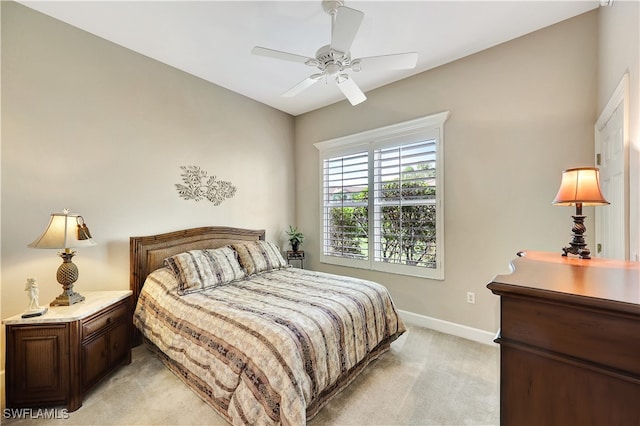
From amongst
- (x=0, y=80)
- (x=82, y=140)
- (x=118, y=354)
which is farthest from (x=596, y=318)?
(x=0, y=80)

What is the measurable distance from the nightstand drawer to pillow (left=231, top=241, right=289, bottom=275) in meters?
1.17

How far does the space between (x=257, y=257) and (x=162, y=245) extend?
1.03 m

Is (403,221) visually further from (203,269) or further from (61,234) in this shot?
(61,234)

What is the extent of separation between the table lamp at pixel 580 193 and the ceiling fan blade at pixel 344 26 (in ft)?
5.19

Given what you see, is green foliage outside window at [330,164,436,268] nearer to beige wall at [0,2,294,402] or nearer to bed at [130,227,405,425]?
bed at [130,227,405,425]

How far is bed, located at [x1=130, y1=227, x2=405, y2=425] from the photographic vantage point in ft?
5.21

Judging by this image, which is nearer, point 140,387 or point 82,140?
point 140,387

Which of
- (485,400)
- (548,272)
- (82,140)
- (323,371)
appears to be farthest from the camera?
(82,140)

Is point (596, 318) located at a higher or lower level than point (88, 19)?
lower

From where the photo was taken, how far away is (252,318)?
1.88 metres

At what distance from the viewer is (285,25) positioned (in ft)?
7.89

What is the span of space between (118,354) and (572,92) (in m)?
4.55

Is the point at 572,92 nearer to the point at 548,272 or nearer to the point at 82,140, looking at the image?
the point at 548,272

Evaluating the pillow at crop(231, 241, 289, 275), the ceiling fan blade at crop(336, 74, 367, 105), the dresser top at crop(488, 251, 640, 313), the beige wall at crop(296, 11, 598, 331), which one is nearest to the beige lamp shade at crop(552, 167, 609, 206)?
the dresser top at crop(488, 251, 640, 313)
